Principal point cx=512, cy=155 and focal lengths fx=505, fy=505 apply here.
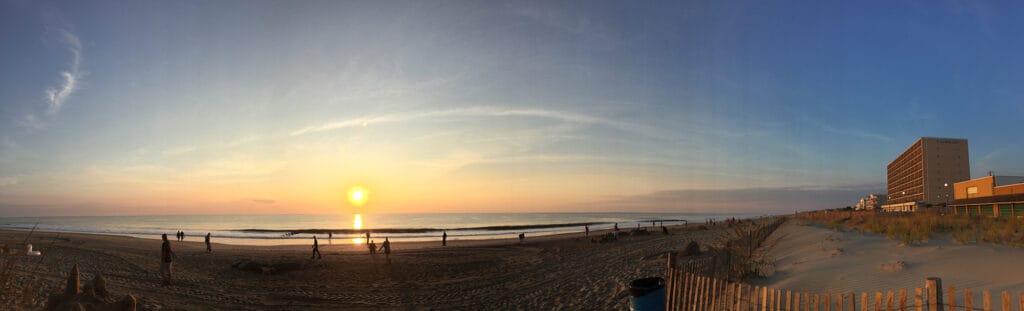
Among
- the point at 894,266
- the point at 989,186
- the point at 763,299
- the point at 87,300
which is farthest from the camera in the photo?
the point at 989,186

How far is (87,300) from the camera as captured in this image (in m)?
8.66

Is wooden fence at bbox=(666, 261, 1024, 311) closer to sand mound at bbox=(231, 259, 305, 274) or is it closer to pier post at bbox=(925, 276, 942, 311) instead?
pier post at bbox=(925, 276, 942, 311)

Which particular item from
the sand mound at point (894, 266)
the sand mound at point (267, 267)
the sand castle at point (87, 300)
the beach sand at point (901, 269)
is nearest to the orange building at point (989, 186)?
the beach sand at point (901, 269)

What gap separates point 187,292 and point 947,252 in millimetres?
20932

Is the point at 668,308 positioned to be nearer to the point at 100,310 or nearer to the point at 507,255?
the point at 100,310

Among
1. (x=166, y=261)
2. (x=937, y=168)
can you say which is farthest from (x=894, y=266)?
(x=937, y=168)

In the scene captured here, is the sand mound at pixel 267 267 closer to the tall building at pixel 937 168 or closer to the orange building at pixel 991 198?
the orange building at pixel 991 198

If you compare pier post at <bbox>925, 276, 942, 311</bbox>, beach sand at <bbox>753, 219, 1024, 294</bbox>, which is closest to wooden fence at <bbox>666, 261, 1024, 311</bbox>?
pier post at <bbox>925, 276, 942, 311</bbox>

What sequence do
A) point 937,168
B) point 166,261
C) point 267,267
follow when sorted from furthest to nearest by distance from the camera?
point 937,168, point 267,267, point 166,261

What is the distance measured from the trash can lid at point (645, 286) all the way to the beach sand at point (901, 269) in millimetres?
3996

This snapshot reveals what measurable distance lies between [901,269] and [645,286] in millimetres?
6315

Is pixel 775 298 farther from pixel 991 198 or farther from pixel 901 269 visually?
pixel 991 198

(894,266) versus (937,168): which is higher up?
(937,168)

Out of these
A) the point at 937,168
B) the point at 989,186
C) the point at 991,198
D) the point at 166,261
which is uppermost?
the point at 937,168
